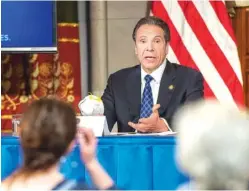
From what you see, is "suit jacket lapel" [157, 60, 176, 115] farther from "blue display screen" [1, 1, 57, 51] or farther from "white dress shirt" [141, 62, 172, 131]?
"blue display screen" [1, 1, 57, 51]

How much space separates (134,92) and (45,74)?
1.77 meters

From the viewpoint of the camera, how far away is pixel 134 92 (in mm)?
3252

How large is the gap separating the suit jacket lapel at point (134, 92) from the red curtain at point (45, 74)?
1604 millimetres

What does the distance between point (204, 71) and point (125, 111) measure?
1.52 metres

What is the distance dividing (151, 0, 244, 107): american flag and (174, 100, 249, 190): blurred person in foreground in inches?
129

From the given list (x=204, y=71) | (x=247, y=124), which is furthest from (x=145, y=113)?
(x=247, y=124)

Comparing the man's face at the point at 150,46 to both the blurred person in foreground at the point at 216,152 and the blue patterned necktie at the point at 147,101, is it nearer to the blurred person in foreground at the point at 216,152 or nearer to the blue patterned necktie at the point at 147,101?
the blue patterned necktie at the point at 147,101

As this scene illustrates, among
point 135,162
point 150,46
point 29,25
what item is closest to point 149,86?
point 150,46

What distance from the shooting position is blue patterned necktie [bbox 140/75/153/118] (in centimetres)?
318

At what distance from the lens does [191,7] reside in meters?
4.65

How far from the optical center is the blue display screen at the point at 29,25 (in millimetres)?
4582

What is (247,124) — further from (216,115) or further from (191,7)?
(191,7)

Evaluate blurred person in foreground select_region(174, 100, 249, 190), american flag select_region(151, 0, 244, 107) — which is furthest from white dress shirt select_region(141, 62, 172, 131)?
blurred person in foreground select_region(174, 100, 249, 190)

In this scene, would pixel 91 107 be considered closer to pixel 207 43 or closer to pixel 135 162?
pixel 135 162
